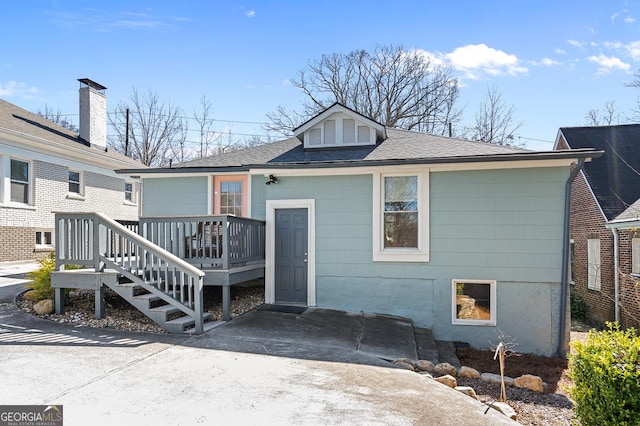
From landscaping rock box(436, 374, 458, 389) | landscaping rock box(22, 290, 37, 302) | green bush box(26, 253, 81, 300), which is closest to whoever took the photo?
landscaping rock box(436, 374, 458, 389)

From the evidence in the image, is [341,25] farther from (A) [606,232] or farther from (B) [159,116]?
(B) [159,116]

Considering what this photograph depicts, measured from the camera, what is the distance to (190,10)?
11508mm

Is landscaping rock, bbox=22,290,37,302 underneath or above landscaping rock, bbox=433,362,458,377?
above

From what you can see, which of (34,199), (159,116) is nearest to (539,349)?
(34,199)

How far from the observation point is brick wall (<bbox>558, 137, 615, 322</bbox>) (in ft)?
38.4

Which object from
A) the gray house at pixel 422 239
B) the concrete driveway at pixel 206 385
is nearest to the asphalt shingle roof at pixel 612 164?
the gray house at pixel 422 239

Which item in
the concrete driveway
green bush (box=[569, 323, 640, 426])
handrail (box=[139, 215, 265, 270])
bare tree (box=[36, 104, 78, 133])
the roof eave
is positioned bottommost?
the concrete driveway

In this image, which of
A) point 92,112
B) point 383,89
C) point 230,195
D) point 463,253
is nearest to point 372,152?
point 463,253

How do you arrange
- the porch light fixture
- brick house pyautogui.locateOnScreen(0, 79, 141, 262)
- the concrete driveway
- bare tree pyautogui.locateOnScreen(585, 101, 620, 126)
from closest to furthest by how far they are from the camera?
the concrete driveway → the porch light fixture → brick house pyautogui.locateOnScreen(0, 79, 141, 262) → bare tree pyautogui.locateOnScreen(585, 101, 620, 126)

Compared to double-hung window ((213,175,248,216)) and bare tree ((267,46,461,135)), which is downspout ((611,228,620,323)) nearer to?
double-hung window ((213,175,248,216))

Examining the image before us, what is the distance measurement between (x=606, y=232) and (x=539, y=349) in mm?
6142

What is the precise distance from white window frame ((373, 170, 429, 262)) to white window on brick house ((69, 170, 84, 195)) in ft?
43.2

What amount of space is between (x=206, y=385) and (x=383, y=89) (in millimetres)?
26885

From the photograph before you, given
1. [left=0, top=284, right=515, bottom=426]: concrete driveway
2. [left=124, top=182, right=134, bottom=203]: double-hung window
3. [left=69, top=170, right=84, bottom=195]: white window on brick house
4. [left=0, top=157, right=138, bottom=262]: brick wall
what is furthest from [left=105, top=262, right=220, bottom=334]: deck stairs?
[left=124, top=182, right=134, bottom=203]: double-hung window
